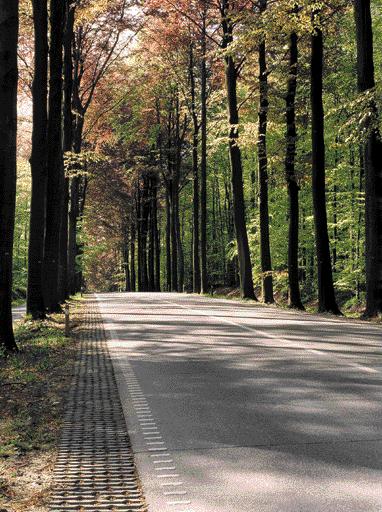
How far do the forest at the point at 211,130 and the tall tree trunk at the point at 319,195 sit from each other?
0.04 m

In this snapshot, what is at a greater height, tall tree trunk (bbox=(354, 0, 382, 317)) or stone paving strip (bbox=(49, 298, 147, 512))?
tall tree trunk (bbox=(354, 0, 382, 317))

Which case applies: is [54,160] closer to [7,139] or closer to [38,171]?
[38,171]

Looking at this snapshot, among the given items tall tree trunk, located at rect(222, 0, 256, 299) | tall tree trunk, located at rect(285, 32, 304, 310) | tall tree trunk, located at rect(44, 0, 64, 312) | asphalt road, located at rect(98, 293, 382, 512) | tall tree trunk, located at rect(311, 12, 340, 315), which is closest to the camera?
asphalt road, located at rect(98, 293, 382, 512)

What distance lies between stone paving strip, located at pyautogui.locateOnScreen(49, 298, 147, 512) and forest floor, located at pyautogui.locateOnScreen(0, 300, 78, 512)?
4.3 inches

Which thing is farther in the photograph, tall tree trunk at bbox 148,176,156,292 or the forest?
tall tree trunk at bbox 148,176,156,292

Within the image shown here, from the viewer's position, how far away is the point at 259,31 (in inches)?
672

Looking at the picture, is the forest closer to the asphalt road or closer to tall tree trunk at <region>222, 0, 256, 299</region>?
tall tree trunk at <region>222, 0, 256, 299</region>

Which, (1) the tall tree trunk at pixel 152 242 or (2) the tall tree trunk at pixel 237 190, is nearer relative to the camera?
(2) the tall tree trunk at pixel 237 190

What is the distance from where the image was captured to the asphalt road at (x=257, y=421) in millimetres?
3896

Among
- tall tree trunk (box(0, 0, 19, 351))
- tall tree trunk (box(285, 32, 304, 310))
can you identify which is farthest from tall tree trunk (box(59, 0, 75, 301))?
tall tree trunk (box(0, 0, 19, 351))

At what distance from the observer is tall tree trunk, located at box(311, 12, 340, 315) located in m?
18.2

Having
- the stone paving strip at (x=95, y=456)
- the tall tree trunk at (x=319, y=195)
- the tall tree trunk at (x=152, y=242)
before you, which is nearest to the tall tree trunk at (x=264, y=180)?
the tall tree trunk at (x=319, y=195)

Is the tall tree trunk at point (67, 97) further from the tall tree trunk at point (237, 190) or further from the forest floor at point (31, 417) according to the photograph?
the forest floor at point (31, 417)

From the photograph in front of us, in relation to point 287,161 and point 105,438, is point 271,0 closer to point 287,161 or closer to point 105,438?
point 287,161
